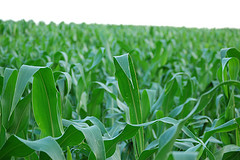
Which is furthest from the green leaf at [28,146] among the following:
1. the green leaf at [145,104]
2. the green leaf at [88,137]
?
the green leaf at [145,104]

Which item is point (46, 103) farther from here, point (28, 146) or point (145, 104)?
point (145, 104)

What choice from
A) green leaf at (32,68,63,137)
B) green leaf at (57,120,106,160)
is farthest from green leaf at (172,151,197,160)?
green leaf at (32,68,63,137)

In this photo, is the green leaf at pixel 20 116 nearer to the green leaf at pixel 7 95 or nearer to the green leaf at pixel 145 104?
the green leaf at pixel 7 95

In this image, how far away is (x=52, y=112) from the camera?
27.3 inches

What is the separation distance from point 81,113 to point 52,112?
0.56m

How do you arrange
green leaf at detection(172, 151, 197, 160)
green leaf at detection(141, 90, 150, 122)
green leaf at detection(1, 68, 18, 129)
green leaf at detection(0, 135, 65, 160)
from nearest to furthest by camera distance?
green leaf at detection(172, 151, 197, 160)
green leaf at detection(0, 135, 65, 160)
green leaf at detection(1, 68, 18, 129)
green leaf at detection(141, 90, 150, 122)

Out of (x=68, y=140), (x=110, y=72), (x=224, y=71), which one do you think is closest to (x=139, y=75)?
(x=110, y=72)

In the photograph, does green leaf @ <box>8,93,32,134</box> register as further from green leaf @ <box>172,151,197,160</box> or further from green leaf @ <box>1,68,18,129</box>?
green leaf @ <box>172,151,197,160</box>

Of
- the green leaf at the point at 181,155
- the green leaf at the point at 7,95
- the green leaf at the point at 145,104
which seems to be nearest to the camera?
the green leaf at the point at 181,155

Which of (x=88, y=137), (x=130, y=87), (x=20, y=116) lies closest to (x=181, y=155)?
(x=88, y=137)

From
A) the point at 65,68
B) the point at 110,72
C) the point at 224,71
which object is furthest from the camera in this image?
the point at 110,72

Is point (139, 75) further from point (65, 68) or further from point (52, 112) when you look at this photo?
point (52, 112)

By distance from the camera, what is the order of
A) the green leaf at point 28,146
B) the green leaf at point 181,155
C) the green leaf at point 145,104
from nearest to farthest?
the green leaf at point 181,155 < the green leaf at point 28,146 < the green leaf at point 145,104

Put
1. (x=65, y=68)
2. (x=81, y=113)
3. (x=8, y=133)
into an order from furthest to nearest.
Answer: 1. (x=65, y=68)
2. (x=81, y=113)
3. (x=8, y=133)
